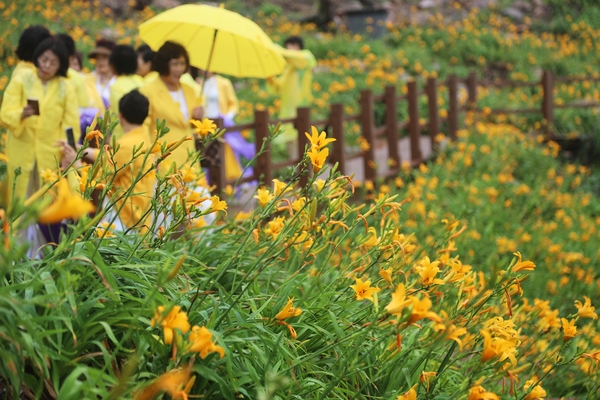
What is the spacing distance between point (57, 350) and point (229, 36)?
3.62m

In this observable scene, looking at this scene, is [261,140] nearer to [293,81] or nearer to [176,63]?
[176,63]

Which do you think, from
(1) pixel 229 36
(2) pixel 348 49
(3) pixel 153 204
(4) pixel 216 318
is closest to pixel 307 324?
(4) pixel 216 318

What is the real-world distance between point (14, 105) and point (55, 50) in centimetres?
39

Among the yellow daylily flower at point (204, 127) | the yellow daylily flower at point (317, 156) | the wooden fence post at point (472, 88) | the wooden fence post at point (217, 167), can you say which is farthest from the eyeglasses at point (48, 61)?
the wooden fence post at point (472, 88)

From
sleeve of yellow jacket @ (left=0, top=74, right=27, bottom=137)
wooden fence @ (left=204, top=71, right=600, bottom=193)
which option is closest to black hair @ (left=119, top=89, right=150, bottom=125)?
wooden fence @ (left=204, top=71, right=600, bottom=193)

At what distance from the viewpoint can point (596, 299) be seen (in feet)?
17.8

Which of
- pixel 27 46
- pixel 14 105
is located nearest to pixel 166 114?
pixel 14 105

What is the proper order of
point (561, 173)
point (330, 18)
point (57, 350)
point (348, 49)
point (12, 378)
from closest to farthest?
point (12, 378)
point (57, 350)
point (561, 173)
point (348, 49)
point (330, 18)

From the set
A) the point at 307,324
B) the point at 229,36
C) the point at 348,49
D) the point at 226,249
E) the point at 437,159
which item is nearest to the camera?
the point at 307,324

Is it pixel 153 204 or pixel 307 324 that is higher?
pixel 153 204

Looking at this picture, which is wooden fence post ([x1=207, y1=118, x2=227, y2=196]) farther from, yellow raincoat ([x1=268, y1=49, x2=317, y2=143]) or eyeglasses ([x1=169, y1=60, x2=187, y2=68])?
yellow raincoat ([x1=268, y1=49, x2=317, y2=143])

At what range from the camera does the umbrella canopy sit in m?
4.77

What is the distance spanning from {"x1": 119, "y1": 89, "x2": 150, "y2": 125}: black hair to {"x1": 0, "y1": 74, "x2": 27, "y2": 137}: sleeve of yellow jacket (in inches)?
30.4

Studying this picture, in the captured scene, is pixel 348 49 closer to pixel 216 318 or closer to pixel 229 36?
pixel 229 36
